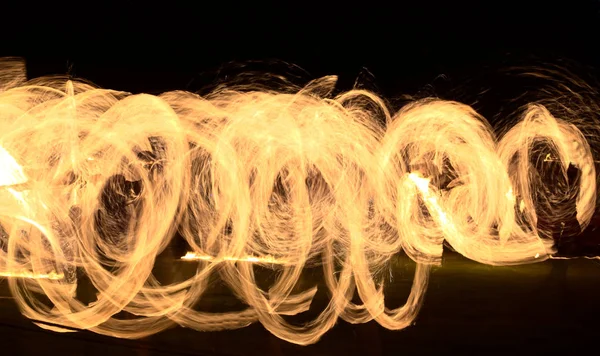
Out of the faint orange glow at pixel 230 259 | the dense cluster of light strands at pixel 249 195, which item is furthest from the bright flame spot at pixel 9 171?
the faint orange glow at pixel 230 259

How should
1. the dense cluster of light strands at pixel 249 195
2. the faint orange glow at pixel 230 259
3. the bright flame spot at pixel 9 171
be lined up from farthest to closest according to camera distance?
the faint orange glow at pixel 230 259
the bright flame spot at pixel 9 171
the dense cluster of light strands at pixel 249 195

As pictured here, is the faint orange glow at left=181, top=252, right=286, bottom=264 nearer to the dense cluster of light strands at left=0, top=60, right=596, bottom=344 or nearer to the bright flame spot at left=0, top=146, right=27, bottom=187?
the dense cluster of light strands at left=0, top=60, right=596, bottom=344

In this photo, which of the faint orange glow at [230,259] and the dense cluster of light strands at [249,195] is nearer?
the dense cluster of light strands at [249,195]

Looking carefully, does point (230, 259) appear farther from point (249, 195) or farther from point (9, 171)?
point (9, 171)

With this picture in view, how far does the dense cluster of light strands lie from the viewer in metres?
10.8

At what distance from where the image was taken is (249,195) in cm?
1498

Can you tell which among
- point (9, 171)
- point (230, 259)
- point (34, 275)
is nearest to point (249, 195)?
point (230, 259)

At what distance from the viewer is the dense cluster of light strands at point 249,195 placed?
1079cm

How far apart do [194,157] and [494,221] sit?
6.65 metres

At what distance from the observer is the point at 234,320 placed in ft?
28.2

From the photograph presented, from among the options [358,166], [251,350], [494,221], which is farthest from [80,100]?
[494,221]

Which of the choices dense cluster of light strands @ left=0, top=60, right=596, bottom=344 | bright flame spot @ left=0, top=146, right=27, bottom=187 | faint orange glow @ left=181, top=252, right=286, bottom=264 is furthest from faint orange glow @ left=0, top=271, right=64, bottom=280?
faint orange glow @ left=181, top=252, right=286, bottom=264

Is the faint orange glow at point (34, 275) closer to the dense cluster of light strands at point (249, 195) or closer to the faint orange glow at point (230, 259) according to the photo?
the dense cluster of light strands at point (249, 195)

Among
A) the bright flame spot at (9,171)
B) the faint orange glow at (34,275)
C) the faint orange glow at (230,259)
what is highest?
the bright flame spot at (9,171)
